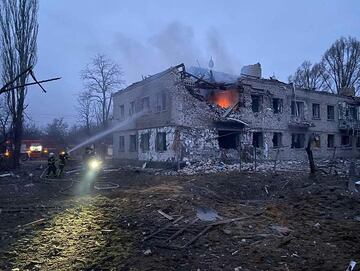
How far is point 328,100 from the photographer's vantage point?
32.7m

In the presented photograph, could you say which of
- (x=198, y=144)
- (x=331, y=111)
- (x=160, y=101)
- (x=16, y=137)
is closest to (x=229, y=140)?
(x=198, y=144)

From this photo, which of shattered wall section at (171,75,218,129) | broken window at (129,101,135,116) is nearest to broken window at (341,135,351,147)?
shattered wall section at (171,75,218,129)

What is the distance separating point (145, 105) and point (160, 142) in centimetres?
422

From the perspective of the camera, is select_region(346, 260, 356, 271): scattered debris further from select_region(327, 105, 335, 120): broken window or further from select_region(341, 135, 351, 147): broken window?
select_region(341, 135, 351, 147): broken window

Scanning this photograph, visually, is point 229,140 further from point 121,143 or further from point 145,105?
point 121,143

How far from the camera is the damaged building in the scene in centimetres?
2313

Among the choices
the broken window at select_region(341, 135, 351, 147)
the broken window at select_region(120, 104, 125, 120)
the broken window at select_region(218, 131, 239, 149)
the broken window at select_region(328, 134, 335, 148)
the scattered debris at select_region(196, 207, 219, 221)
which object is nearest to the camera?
the scattered debris at select_region(196, 207, 219, 221)

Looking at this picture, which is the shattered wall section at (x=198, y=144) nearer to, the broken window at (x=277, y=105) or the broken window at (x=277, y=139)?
the broken window at (x=277, y=139)

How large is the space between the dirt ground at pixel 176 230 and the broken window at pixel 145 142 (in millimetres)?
12433

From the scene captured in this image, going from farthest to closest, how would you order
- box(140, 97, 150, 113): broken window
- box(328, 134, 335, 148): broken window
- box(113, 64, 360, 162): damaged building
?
box(328, 134, 335, 148): broken window → box(140, 97, 150, 113): broken window → box(113, 64, 360, 162): damaged building

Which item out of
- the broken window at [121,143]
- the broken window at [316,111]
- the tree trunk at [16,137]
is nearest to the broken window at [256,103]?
the broken window at [316,111]

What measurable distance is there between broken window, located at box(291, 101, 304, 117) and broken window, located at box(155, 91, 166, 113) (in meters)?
12.0

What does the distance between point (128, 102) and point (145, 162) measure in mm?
7402

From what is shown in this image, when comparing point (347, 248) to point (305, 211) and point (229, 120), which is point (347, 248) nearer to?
point (305, 211)
